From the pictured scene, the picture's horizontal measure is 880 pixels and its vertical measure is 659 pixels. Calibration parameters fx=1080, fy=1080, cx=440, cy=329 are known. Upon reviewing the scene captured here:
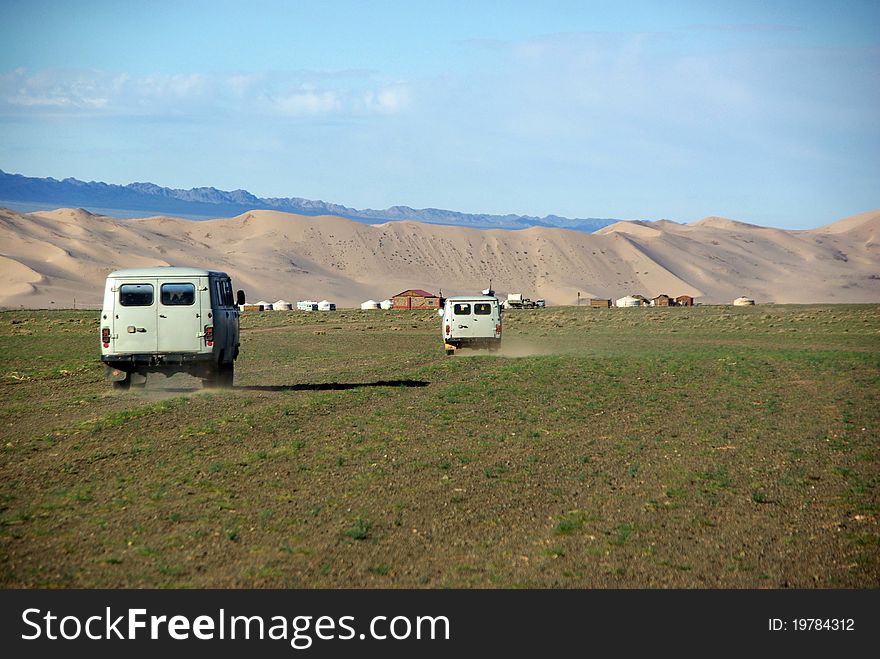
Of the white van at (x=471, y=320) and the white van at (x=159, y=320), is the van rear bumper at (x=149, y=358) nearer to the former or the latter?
the white van at (x=159, y=320)

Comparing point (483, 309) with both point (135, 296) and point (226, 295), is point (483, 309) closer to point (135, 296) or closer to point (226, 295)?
point (226, 295)

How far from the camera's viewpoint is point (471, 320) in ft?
128

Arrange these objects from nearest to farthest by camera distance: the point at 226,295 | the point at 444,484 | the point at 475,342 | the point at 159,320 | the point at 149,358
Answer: the point at 444,484, the point at 159,320, the point at 149,358, the point at 226,295, the point at 475,342

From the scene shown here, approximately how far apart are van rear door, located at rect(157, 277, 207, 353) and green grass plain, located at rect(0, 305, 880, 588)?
48.5 inches

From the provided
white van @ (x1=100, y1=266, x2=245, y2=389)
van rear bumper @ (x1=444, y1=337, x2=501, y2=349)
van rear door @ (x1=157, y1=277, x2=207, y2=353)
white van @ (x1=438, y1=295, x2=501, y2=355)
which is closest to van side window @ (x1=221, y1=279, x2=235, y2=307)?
white van @ (x1=100, y1=266, x2=245, y2=389)

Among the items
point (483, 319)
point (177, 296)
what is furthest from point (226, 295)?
point (483, 319)

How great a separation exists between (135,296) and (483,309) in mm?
18013

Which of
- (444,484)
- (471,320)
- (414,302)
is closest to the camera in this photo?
(444,484)

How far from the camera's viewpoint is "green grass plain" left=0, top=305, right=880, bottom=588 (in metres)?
9.25

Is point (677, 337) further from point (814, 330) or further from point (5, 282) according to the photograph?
point (5, 282)

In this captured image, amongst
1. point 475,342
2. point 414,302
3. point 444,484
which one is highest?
point 414,302

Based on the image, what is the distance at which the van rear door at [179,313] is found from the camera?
74.8ft

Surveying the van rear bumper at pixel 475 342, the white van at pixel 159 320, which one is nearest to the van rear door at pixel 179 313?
the white van at pixel 159 320

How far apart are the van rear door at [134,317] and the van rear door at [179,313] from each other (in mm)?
170
